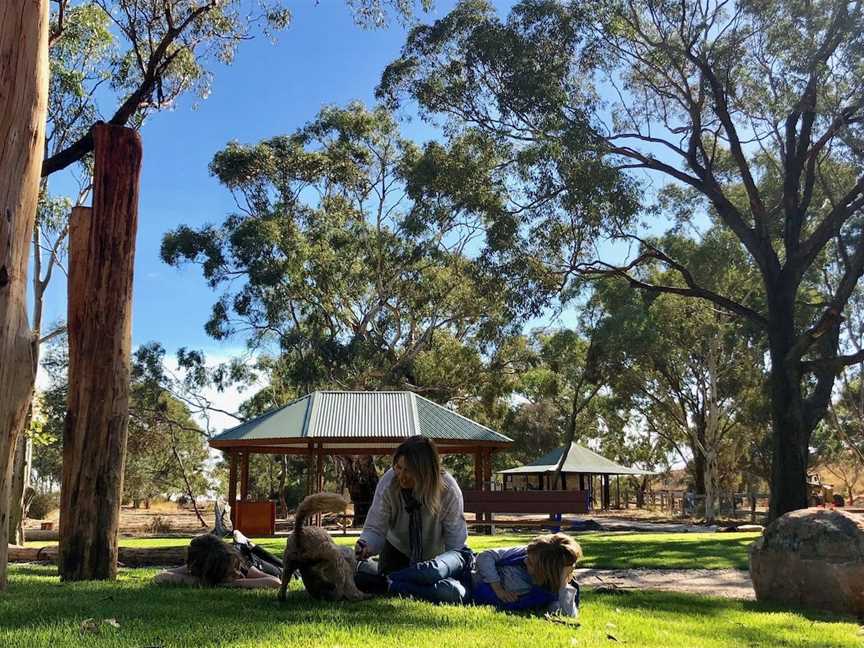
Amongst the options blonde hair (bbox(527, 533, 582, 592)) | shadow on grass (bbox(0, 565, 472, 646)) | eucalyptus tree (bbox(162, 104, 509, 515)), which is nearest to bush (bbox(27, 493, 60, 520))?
eucalyptus tree (bbox(162, 104, 509, 515))

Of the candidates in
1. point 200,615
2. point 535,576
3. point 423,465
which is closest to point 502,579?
point 535,576

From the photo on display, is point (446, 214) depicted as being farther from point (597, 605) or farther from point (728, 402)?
point (728, 402)

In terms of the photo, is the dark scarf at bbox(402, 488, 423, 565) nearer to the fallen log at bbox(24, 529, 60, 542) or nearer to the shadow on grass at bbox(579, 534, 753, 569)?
the shadow on grass at bbox(579, 534, 753, 569)

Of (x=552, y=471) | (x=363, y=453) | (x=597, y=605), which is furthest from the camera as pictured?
(x=552, y=471)

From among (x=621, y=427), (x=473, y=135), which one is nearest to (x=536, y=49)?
(x=473, y=135)

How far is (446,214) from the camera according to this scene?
73.4 feet

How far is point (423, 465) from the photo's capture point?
201 inches

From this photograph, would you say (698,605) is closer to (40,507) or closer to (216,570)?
(216,570)

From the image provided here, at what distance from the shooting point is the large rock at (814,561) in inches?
250

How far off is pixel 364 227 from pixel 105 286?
25038mm

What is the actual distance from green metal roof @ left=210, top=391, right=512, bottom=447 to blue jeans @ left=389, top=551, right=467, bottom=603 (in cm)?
1472

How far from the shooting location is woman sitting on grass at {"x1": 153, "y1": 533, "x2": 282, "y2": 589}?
236 inches

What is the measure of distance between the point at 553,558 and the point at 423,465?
0.97 metres

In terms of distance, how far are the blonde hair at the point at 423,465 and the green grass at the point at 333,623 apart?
2.20 feet
